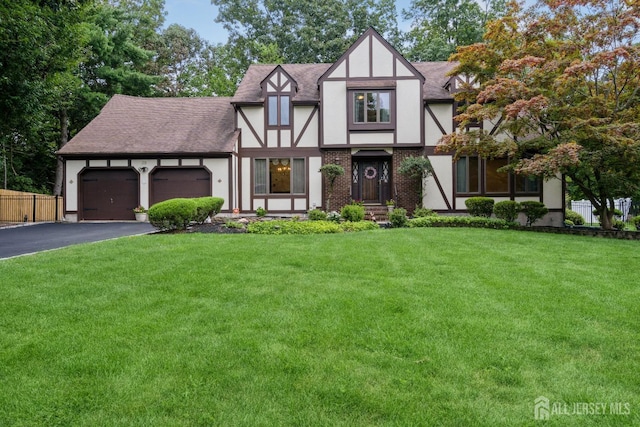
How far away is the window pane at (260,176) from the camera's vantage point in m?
16.4

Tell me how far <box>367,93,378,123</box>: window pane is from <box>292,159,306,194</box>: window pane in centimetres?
341

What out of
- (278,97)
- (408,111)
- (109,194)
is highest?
(278,97)

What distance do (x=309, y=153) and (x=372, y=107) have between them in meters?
3.26

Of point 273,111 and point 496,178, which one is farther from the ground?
point 273,111

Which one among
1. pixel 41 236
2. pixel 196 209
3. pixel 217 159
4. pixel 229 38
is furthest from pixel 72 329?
pixel 229 38

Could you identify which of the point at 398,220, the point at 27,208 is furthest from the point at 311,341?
the point at 27,208

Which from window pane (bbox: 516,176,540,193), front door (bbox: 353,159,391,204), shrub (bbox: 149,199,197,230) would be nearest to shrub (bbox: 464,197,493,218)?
window pane (bbox: 516,176,540,193)

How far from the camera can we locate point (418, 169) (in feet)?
48.9

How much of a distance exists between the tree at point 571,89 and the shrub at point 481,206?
2.58 m

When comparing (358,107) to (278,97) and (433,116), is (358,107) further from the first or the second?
(278,97)

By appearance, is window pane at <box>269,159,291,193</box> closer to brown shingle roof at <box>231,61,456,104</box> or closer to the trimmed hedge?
brown shingle roof at <box>231,61,456,104</box>

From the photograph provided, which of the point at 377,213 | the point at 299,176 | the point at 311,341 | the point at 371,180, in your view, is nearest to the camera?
the point at 311,341

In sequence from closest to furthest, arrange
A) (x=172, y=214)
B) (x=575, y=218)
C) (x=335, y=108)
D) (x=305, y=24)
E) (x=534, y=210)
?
(x=172, y=214) < (x=534, y=210) < (x=335, y=108) < (x=575, y=218) < (x=305, y=24)

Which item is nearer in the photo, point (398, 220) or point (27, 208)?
point (398, 220)
